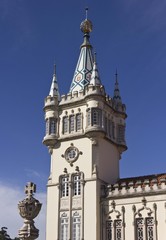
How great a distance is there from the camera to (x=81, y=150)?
4691 centimetres

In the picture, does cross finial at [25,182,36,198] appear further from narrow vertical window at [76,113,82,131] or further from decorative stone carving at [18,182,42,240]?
narrow vertical window at [76,113,82,131]

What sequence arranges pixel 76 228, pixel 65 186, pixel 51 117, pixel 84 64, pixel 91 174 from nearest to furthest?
pixel 76 228 → pixel 91 174 → pixel 65 186 → pixel 51 117 → pixel 84 64

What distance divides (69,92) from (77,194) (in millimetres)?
11772

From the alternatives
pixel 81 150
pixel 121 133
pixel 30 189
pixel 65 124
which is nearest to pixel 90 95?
pixel 65 124

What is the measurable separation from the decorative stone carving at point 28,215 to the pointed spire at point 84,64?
2532 cm

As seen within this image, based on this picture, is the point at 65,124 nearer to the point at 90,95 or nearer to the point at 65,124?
the point at 65,124

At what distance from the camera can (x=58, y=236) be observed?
4491 cm

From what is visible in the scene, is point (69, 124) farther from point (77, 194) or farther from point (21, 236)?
point (21, 236)

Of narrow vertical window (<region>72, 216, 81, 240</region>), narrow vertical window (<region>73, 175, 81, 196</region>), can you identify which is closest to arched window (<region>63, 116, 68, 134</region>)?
narrow vertical window (<region>73, 175, 81, 196</region>)

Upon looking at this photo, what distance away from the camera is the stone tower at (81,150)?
4462 centimetres

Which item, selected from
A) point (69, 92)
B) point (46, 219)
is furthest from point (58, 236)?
point (69, 92)

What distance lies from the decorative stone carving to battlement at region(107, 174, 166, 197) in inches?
691

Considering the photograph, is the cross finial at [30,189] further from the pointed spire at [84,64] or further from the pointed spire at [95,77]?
the pointed spire at [84,64]

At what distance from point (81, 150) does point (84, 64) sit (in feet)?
35.9
